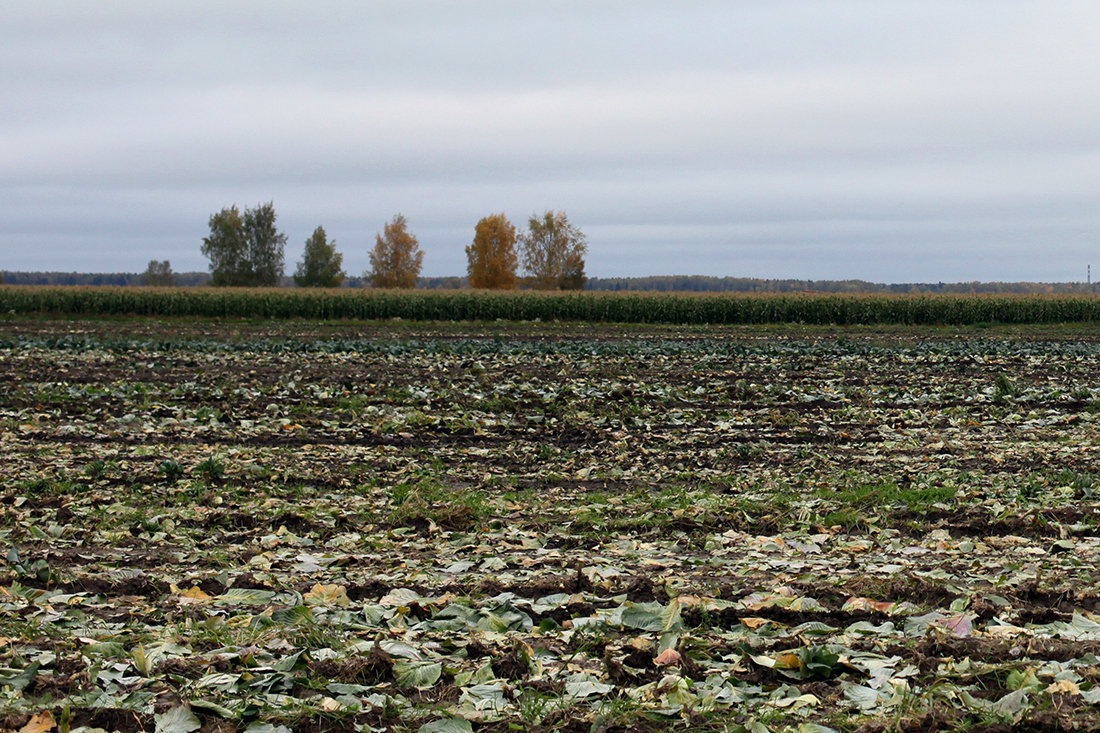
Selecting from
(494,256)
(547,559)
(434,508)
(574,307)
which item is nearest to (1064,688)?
(547,559)

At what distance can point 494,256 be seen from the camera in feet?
286

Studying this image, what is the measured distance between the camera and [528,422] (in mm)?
13977

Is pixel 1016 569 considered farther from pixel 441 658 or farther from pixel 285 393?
pixel 285 393

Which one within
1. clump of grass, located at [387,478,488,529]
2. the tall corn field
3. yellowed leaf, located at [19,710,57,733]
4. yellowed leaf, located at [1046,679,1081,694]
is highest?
the tall corn field

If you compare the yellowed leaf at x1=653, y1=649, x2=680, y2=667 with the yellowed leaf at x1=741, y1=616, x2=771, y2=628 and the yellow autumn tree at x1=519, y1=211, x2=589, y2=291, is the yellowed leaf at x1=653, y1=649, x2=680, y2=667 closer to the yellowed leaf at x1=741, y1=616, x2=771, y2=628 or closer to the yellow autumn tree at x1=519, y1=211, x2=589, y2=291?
the yellowed leaf at x1=741, y1=616, x2=771, y2=628

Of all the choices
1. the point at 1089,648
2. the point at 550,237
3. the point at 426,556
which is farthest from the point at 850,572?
the point at 550,237

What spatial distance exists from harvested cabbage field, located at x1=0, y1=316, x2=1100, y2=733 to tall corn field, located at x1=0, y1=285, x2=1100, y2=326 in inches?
1301

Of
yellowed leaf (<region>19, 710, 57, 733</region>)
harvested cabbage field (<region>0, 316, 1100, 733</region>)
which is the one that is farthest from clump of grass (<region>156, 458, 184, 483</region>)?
yellowed leaf (<region>19, 710, 57, 733</region>)

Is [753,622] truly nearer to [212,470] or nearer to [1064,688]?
[1064,688]

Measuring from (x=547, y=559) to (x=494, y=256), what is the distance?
81.5 metres

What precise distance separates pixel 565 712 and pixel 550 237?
3385 inches

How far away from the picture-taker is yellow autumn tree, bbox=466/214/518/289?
86.9 m

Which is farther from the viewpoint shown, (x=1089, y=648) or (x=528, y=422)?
(x=528, y=422)

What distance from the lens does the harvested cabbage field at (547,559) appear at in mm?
4242
